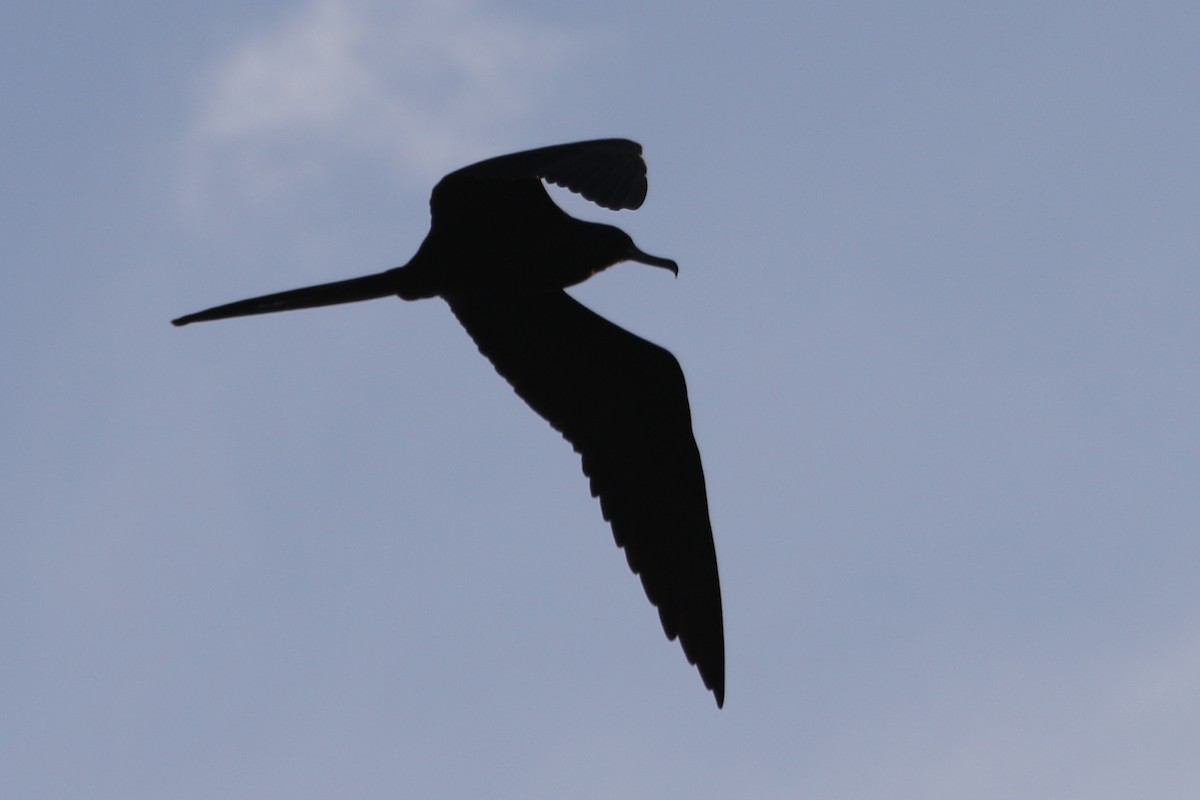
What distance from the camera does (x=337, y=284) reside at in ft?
21.4

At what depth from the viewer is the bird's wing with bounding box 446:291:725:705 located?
711 cm

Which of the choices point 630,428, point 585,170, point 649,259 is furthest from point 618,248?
point 585,170

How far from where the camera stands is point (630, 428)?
726 cm

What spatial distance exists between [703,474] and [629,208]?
2035 mm

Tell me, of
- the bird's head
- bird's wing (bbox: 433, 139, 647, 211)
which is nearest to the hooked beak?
the bird's head

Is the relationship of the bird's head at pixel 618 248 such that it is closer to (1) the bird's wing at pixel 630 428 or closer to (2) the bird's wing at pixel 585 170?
(1) the bird's wing at pixel 630 428

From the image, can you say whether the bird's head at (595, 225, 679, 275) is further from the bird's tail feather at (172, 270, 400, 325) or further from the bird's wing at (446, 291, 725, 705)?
the bird's tail feather at (172, 270, 400, 325)

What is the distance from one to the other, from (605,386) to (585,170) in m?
1.75

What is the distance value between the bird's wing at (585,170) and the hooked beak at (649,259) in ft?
2.86

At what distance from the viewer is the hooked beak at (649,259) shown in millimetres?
6984

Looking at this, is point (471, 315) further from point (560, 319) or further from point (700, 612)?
point (700, 612)

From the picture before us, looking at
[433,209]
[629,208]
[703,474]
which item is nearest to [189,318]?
[433,209]

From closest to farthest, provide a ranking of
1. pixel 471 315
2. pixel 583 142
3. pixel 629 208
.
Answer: pixel 629 208 → pixel 583 142 → pixel 471 315

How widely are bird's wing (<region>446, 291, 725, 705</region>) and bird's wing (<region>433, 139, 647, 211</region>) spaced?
3.72ft
